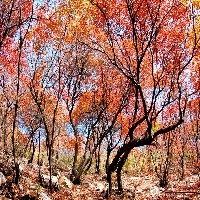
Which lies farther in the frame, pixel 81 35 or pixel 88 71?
pixel 88 71

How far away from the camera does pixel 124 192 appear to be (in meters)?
21.5

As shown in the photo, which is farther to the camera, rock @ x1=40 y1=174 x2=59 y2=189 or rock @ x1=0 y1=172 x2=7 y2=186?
rock @ x1=40 y1=174 x2=59 y2=189

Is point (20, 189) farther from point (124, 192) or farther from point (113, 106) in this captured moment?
point (113, 106)

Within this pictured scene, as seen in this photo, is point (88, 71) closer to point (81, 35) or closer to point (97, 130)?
point (81, 35)

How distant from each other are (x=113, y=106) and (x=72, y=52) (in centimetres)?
798

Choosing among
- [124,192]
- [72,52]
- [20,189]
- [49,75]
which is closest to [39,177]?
[20,189]

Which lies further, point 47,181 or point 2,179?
point 47,181

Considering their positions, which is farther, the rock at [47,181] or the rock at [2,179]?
the rock at [47,181]

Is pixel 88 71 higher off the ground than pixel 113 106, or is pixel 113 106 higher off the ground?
pixel 88 71

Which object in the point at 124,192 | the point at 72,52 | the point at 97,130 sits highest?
the point at 72,52

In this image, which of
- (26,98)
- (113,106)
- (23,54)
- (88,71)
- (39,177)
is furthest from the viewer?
(26,98)

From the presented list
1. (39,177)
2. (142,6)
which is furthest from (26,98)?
(142,6)

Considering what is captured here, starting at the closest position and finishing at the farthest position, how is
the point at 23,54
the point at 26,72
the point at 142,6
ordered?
1. the point at 142,6
2. the point at 23,54
3. the point at 26,72

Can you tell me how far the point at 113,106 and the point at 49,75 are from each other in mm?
8046
